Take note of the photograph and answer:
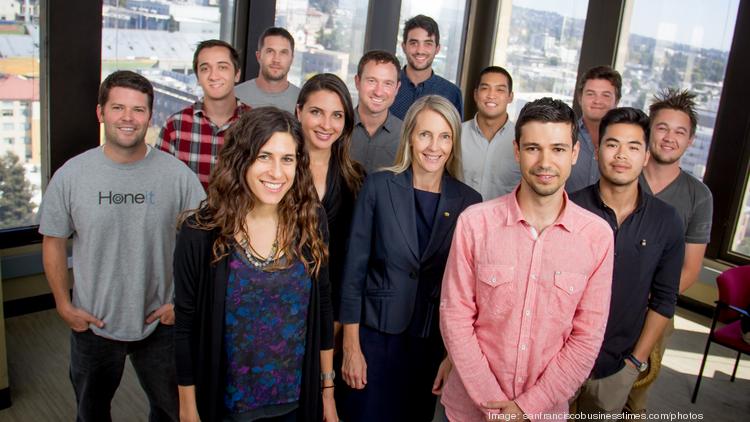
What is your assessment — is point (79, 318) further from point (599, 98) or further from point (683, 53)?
point (683, 53)

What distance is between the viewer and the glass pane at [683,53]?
5.18 meters

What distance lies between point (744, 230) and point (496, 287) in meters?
4.00

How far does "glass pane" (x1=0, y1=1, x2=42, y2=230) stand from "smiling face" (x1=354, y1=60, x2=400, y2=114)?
6.98 ft

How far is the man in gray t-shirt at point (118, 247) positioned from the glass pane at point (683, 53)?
14.5ft

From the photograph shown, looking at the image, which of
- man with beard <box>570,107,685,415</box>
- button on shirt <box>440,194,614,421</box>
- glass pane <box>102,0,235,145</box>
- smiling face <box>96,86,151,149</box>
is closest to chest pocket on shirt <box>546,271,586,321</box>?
button on shirt <box>440,194,614,421</box>

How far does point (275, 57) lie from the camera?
4008 mm

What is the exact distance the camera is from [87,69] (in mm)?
3980

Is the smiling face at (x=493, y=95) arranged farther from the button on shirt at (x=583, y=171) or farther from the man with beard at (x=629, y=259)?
the man with beard at (x=629, y=259)

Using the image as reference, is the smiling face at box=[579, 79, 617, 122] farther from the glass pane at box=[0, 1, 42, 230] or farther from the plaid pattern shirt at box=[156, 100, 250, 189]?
the glass pane at box=[0, 1, 42, 230]

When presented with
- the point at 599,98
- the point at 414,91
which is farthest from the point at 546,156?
the point at 414,91

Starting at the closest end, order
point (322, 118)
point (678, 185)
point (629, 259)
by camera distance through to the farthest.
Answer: point (629, 259), point (322, 118), point (678, 185)

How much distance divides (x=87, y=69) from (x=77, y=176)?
189 cm

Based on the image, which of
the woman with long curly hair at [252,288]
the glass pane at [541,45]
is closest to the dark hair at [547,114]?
the woman with long curly hair at [252,288]

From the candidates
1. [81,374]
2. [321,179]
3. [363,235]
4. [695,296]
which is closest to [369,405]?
[363,235]
